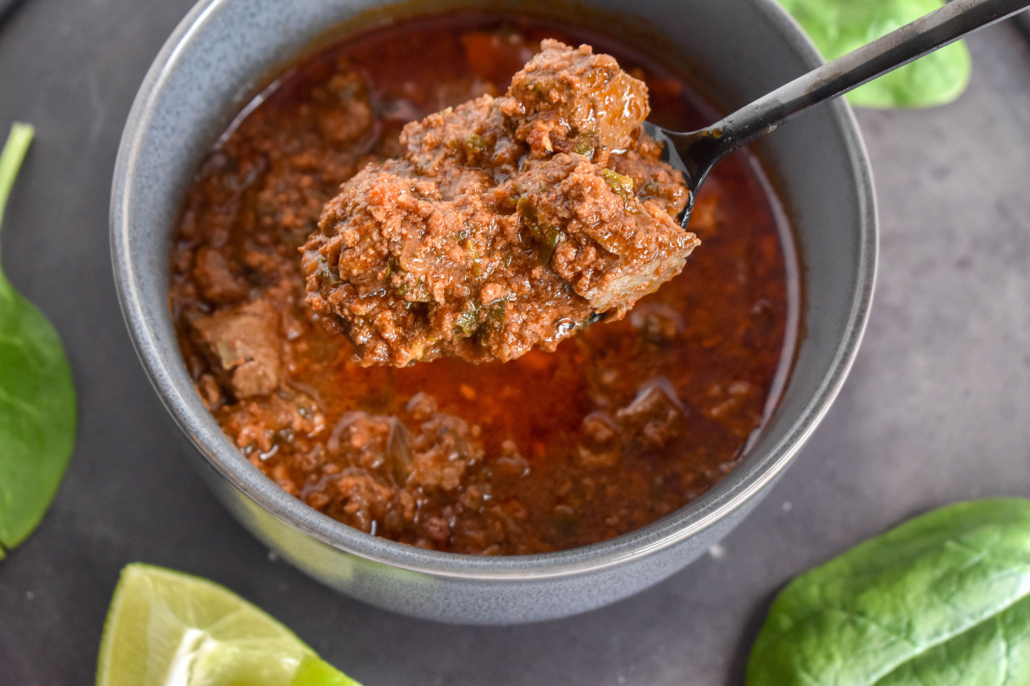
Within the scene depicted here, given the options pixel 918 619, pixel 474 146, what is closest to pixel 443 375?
pixel 474 146

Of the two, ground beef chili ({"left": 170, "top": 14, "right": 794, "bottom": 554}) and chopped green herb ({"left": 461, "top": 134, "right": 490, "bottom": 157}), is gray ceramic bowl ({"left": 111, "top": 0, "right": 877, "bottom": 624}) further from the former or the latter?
chopped green herb ({"left": 461, "top": 134, "right": 490, "bottom": 157})

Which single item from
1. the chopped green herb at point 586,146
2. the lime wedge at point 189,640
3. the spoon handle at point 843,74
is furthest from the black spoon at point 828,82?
the lime wedge at point 189,640

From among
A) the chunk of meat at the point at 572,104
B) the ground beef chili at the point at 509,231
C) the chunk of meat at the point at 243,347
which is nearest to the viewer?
the ground beef chili at the point at 509,231

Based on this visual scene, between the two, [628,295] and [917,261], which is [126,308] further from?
[917,261]

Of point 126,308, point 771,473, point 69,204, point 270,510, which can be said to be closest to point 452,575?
point 270,510

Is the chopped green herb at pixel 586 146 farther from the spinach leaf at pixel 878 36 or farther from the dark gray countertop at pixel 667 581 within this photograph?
the spinach leaf at pixel 878 36

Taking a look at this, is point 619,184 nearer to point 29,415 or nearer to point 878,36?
point 878,36

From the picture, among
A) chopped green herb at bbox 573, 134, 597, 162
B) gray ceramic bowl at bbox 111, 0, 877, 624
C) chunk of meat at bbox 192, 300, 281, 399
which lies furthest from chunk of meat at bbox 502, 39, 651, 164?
chunk of meat at bbox 192, 300, 281, 399
